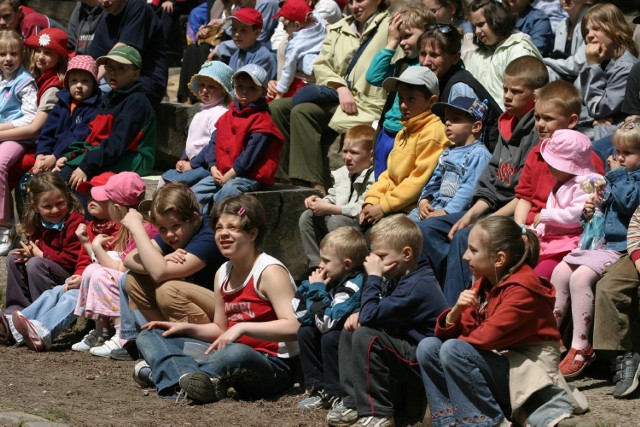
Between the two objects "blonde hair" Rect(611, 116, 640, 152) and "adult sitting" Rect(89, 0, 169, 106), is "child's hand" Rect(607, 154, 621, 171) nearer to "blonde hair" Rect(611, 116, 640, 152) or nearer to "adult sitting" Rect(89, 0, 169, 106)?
"blonde hair" Rect(611, 116, 640, 152)

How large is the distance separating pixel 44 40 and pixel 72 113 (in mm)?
826

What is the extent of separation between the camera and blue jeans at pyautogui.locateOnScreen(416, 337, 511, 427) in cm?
577

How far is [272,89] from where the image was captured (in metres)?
10.5

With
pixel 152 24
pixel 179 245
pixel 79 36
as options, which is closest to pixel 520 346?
pixel 179 245

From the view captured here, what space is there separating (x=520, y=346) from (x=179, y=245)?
2.62 metres

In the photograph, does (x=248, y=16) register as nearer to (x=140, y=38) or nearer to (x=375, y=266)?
(x=140, y=38)

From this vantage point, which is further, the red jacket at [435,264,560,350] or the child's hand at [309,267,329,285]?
the child's hand at [309,267,329,285]

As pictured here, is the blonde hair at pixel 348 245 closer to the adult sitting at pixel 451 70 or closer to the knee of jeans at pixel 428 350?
the knee of jeans at pixel 428 350

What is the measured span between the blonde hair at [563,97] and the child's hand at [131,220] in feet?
8.81

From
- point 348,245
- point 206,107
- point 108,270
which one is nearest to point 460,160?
point 348,245

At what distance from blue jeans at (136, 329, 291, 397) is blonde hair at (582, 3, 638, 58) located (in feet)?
11.1

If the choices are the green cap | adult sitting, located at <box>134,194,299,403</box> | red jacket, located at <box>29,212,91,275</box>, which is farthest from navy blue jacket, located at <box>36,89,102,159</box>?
adult sitting, located at <box>134,194,299,403</box>

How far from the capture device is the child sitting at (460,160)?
25.0 ft

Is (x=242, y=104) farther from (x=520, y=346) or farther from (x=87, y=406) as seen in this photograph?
(x=520, y=346)
